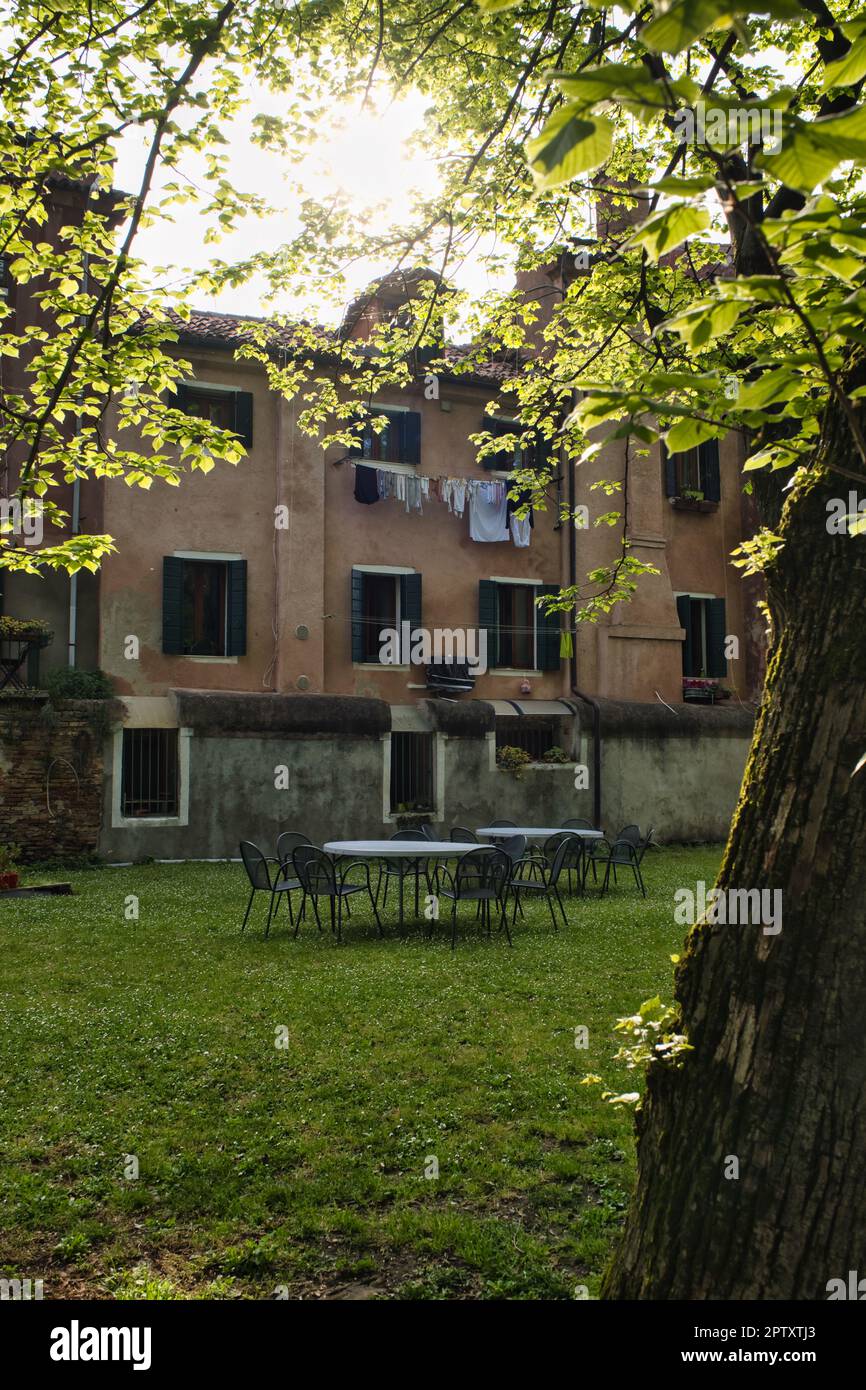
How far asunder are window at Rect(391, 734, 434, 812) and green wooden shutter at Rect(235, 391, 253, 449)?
6.18 m

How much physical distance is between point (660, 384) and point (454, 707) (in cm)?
1511

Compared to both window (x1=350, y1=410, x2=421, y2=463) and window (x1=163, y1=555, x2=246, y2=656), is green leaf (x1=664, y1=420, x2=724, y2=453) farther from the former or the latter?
window (x1=350, y1=410, x2=421, y2=463)

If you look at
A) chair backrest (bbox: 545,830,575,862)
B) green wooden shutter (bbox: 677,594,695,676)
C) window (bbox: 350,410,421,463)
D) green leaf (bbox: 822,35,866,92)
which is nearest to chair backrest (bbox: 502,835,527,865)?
chair backrest (bbox: 545,830,575,862)

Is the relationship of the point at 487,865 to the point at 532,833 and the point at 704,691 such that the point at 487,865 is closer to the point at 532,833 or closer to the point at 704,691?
the point at 532,833

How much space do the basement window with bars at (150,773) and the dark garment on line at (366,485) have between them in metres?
5.61

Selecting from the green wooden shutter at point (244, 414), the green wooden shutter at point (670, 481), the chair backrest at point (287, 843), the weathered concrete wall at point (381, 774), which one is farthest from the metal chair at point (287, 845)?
the green wooden shutter at point (670, 481)

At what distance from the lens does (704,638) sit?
2059cm

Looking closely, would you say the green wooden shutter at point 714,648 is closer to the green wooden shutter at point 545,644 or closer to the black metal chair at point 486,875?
the green wooden shutter at point 545,644

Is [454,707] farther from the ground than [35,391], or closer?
closer

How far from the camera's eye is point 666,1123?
2.25 m

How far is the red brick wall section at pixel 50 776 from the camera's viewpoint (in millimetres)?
13828
